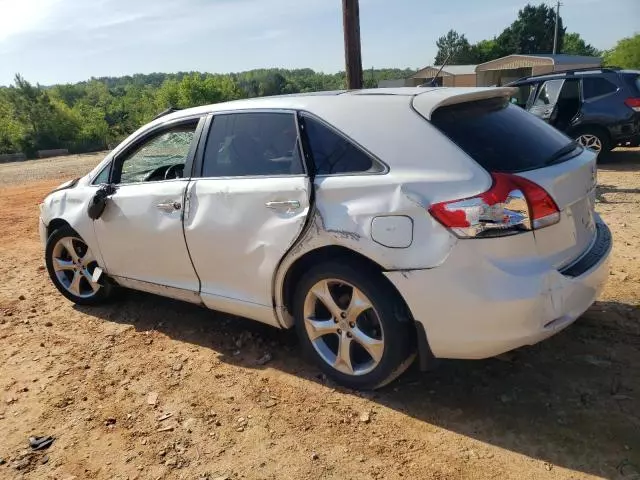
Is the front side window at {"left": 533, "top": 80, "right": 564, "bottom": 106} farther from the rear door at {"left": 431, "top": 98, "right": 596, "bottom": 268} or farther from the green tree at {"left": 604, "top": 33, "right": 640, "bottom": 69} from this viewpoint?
the green tree at {"left": 604, "top": 33, "right": 640, "bottom": 69}

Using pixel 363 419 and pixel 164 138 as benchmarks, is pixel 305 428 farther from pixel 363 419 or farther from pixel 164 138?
pixel 164 138

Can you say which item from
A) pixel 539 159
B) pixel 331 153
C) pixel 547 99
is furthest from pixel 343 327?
pixel 547 99

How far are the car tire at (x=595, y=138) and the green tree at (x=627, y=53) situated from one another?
45562 millimetres

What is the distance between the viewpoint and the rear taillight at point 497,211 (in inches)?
99.3

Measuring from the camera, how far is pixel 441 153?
8.83ft

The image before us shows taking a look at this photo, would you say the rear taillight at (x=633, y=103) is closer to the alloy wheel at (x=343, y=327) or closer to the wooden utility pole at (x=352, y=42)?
the wooden utility pole at (x=352, y=42)

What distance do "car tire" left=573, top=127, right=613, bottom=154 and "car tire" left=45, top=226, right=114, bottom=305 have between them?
911cm

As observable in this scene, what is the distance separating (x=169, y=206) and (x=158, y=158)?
694mm

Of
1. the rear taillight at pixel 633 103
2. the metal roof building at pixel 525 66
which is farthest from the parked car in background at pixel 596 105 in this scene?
the metal roof building at pixel 525 66

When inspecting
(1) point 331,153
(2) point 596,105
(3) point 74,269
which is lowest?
(3) point 74,269

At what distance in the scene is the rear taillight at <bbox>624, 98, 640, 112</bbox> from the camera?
382 inches

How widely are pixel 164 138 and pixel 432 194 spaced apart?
7.68 feet

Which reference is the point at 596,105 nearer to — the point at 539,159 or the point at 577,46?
the point at 539,159

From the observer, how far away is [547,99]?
1083cm
